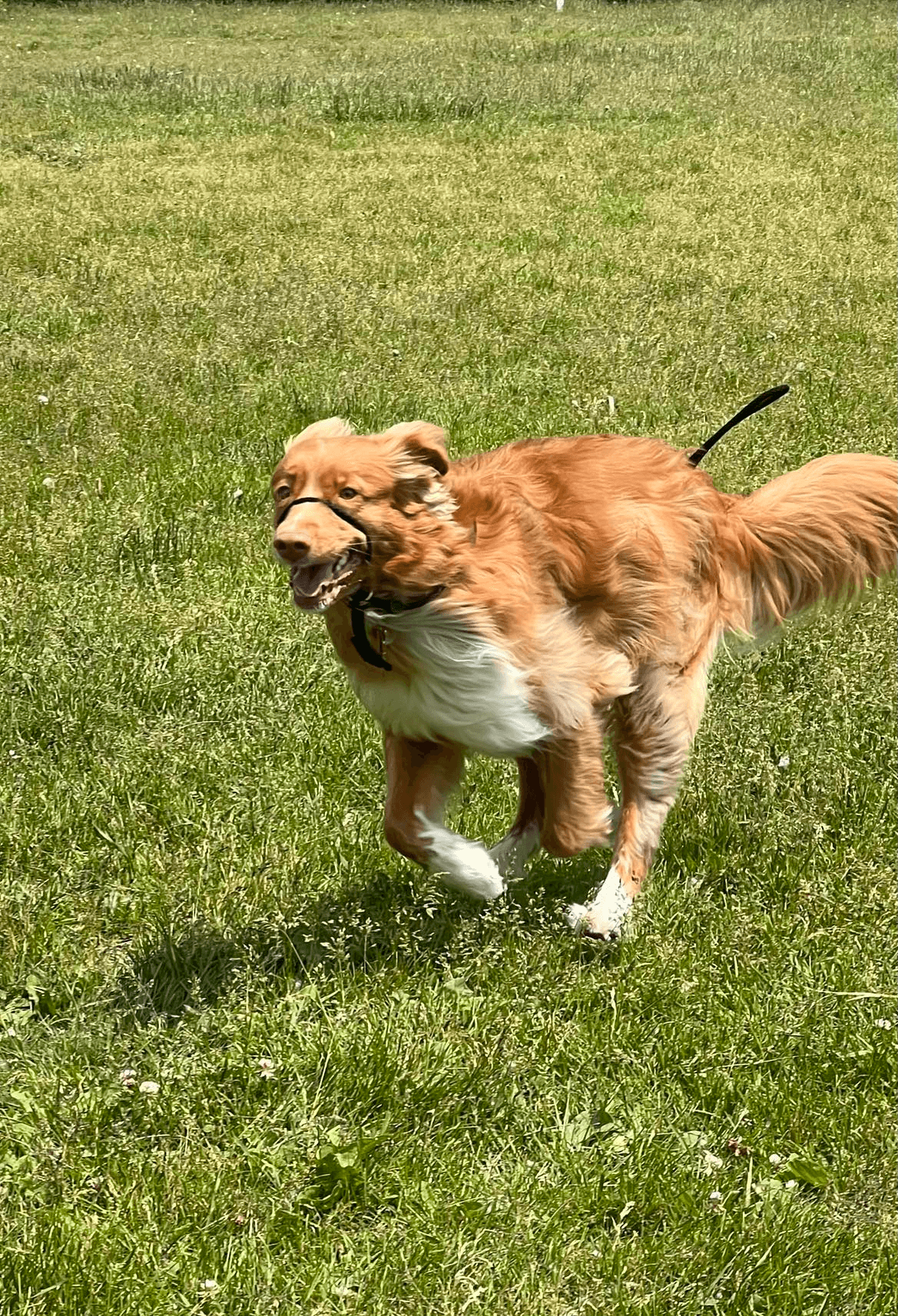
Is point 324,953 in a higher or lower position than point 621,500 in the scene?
lower

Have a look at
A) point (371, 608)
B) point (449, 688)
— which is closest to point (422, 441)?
point (371, 608)

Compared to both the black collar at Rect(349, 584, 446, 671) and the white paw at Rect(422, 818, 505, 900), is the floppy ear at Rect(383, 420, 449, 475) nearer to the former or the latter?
Answer: the black collar at Rect(349, 584, 446, 671)

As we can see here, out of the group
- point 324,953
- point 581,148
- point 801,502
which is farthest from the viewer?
point 581,148

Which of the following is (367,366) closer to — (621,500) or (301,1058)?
(621,500)

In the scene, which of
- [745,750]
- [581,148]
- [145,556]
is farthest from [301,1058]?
[581,148]

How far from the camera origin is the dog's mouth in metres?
3.54

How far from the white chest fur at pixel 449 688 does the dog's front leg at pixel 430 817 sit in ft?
0.46

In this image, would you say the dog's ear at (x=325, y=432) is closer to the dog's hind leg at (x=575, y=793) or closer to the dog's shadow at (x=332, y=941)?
the dog's hind leg at (x=575, y=793)

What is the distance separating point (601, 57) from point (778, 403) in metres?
15.8

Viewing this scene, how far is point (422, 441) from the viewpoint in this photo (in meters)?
3.74

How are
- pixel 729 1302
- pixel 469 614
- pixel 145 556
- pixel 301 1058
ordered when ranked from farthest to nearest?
pixel 145 556, pixel 469 614, pixel 301 1058, pixel 729 1302

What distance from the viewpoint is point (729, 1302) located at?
306cm

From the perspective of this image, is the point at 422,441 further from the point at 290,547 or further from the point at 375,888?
the point at 375,888

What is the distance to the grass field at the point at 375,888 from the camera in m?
3.19
